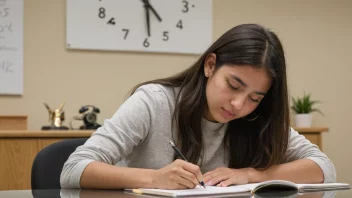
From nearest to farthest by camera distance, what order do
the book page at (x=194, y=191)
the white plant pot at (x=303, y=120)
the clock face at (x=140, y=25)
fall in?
the book page at (x=194, y=191) → the clock face at (x=140, y=25) → the white plant pot at (x=303, y=120)

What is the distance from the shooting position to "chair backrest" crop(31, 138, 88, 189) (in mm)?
1682

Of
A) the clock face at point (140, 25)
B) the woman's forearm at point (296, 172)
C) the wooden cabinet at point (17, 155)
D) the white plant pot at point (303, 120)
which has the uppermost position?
the clock face at point (140, 25)

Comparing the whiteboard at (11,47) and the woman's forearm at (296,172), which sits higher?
the whiteboard at (11,47)

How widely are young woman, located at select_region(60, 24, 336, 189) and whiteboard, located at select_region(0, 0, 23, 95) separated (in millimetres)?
1805

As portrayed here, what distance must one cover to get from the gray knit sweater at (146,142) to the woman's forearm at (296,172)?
0.03 m

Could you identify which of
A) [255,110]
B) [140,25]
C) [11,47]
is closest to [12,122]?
[11,47]

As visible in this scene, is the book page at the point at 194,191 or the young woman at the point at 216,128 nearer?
the book page at the point at 194,191

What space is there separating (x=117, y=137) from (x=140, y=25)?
2145mm

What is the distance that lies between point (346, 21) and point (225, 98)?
113 inches

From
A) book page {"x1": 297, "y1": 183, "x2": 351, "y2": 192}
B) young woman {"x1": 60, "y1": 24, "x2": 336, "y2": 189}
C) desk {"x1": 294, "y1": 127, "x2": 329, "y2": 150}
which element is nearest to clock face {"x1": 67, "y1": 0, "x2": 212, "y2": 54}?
desk {"x1": 294, "y1": 127, "x2": 329, "y2": 150}

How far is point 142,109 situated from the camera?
5.56ft

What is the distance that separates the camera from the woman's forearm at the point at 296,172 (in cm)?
175

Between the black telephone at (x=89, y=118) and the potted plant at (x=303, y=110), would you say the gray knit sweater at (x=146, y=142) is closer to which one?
the black telephone at (x=89, y=118)

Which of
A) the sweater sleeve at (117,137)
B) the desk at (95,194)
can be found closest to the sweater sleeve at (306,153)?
the desk at (95,194)
